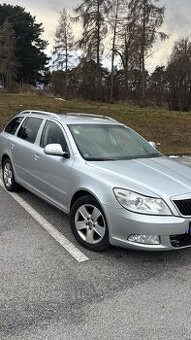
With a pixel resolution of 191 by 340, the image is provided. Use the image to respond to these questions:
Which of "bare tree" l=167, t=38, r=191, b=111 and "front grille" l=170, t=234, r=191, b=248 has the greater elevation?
"bare tree" l=167, t=38, r=191, b=111

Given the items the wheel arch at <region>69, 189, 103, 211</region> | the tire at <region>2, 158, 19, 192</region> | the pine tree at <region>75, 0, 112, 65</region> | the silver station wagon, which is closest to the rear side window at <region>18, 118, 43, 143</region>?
the silver station wagon

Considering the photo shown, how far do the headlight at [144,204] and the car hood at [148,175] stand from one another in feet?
0.22

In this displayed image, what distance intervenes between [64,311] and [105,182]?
4.70 feet

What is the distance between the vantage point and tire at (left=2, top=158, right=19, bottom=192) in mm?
6727

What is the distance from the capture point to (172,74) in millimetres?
34062

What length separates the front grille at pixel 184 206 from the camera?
3.95 m

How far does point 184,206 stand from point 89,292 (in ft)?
4.19

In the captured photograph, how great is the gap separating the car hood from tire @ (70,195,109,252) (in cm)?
37

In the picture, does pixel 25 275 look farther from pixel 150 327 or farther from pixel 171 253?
pixel 171 253

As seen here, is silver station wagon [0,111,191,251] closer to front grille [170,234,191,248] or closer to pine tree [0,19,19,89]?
front grille [170,234,191,248]

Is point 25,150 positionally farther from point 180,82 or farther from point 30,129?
point 180,82

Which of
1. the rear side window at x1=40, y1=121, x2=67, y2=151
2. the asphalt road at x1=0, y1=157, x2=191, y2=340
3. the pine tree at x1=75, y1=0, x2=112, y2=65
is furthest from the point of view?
the pine tree at x1=75, y1=0, x2=112, y2=65

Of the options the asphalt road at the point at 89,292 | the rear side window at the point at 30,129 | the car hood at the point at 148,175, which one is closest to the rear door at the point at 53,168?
the rear side window at the point at 30,129

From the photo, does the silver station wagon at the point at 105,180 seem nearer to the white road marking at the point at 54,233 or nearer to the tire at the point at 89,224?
the tire at the point at 89,224
